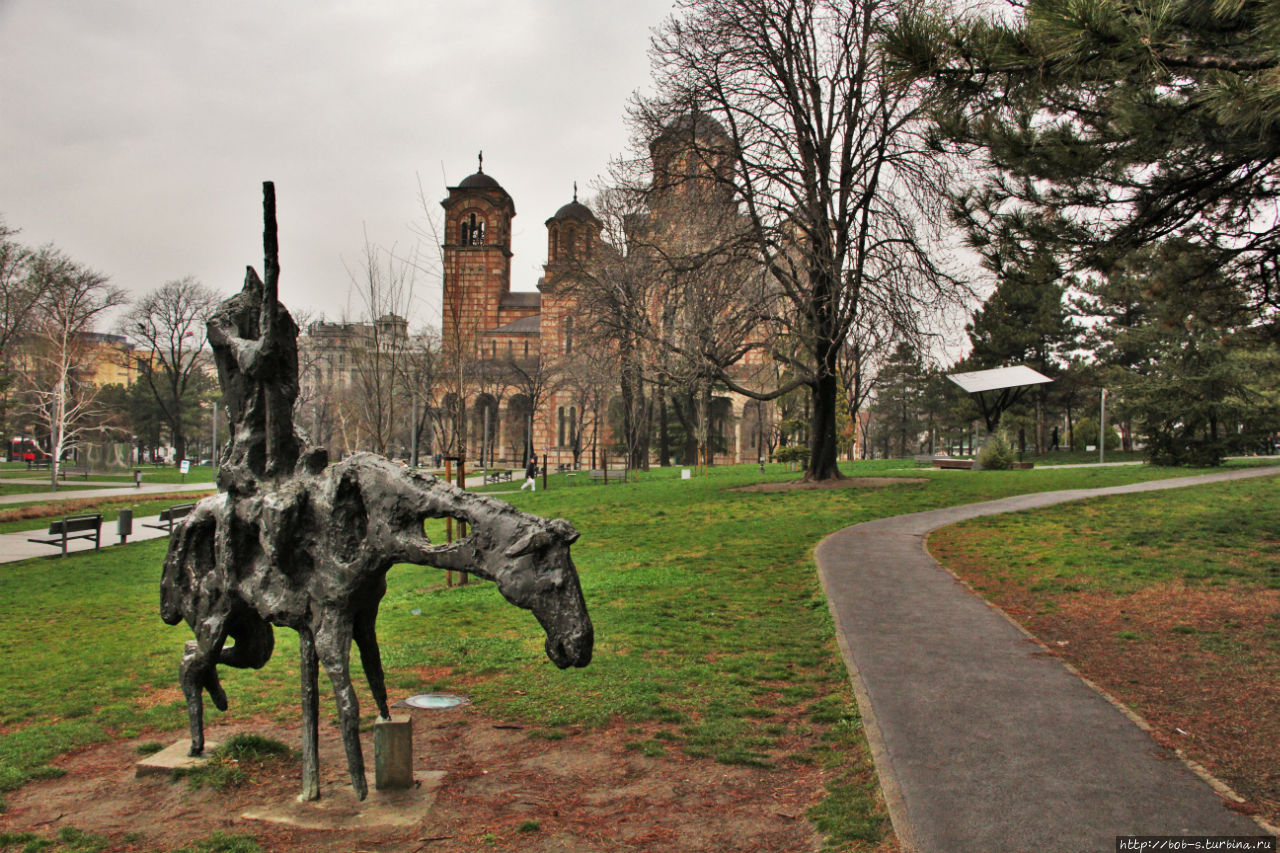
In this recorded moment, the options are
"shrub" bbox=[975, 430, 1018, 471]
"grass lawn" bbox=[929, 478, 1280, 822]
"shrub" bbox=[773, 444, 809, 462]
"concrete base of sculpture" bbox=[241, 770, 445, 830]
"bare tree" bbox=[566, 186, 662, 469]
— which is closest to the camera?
"concrete base of sculpture" bbox=[241, 770, 445, 830]

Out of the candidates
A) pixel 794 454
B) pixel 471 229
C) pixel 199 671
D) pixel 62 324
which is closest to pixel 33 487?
pixel 62 324

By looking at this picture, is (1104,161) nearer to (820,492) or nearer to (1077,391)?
(820,492)

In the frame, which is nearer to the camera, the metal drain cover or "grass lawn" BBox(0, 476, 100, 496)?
the metal drain cover

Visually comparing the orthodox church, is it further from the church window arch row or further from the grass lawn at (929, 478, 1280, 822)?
the grass lawn at (929, 478, 1280, 822)

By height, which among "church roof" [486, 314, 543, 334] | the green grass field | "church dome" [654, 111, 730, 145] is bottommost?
the green grass field

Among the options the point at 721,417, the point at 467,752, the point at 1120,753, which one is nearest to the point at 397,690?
the point at 467,752

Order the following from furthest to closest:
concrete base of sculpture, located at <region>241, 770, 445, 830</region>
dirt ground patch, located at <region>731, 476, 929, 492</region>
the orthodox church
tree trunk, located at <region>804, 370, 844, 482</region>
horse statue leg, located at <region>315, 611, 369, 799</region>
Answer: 1. the orthodox church
2. tree trunk, located at <region>804, 370, 844, 482</region>
3. dirt ground patch, located at <region>731, 476, 929, 492</region>
4. horse statue leg, located at <region>315, 611, 369, 799</region>
5. concrete base of sculpture, located at <region>241, 770, 445, 830</region>

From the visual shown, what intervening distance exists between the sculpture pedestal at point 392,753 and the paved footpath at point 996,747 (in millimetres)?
2708

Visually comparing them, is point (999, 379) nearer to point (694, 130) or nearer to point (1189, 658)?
point (694, 130)

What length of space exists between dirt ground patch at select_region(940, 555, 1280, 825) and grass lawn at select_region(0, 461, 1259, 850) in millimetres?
2127

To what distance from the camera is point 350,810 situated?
174 inches

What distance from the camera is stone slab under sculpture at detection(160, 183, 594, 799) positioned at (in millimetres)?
3979

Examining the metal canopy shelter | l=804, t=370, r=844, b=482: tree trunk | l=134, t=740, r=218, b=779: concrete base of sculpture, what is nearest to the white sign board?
the metal canopy shelter

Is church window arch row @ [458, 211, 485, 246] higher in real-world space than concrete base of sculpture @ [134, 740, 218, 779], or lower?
higher
